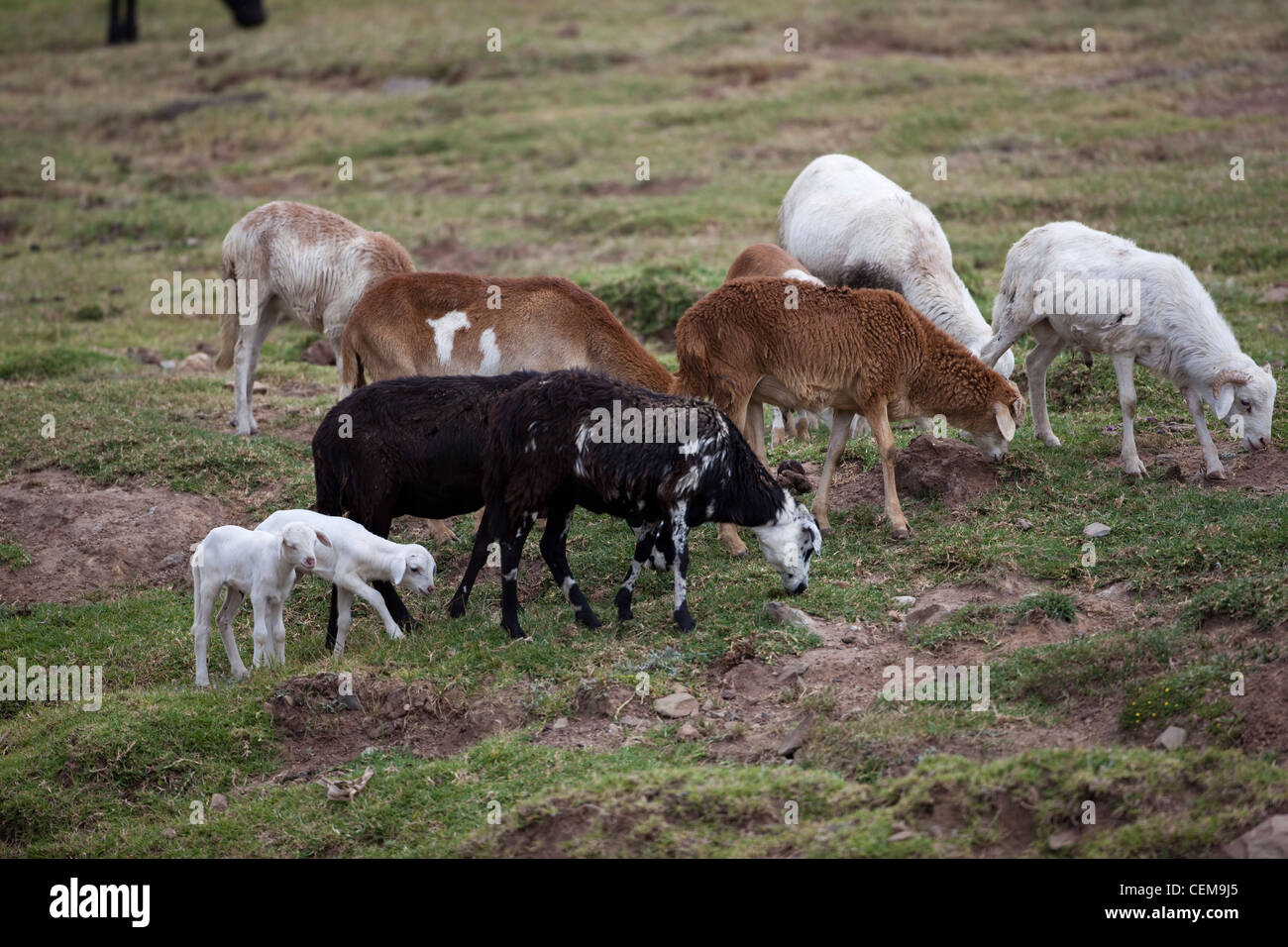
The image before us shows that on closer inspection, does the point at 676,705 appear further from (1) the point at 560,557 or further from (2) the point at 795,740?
(1) the point at 560,557

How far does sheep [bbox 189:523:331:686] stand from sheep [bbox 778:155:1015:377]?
5.79 meters

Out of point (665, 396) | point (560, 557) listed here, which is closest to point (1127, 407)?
point (665, 396)

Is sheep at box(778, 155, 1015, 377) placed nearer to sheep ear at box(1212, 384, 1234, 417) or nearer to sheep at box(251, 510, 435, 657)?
sheep ear at box(1212, 384, 1234, 417)

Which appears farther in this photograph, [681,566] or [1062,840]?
[681,566]

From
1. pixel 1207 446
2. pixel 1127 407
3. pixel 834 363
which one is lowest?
pixel 1207 446

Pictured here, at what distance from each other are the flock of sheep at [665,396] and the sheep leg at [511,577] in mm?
14

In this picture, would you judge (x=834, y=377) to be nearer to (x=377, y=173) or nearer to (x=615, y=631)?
(x=615, y=631)

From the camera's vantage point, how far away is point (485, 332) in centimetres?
1012

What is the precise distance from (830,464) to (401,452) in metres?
3.17

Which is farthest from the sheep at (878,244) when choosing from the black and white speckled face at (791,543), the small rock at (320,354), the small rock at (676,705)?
the small rock at (320,354)
